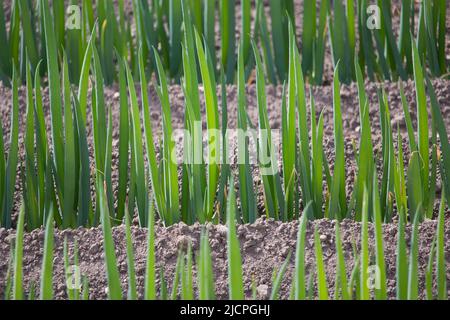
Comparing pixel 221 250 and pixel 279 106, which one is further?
pixel 279 106

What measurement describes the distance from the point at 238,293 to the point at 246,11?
5.24 ft

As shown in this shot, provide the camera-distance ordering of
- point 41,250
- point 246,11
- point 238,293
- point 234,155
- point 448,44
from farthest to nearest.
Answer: point 448,44 < point 246,11 < point 234,155 < point 41,250 < point 238,293

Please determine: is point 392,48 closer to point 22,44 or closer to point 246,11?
point 246,11

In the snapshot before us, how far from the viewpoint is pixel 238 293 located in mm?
1788

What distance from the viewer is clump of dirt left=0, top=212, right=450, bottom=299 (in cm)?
225

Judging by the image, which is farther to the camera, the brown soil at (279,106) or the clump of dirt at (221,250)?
the brown soil at (279,106)

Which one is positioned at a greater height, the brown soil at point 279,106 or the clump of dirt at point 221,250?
the brown soil at point 279,106

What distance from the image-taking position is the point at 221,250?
235cm

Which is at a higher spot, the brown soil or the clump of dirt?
the brown soil

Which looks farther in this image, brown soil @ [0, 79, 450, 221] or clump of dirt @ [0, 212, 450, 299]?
brown soil @ [0, 79, 450, 221]

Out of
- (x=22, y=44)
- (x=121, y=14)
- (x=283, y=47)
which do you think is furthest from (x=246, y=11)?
(x=22, y=44)

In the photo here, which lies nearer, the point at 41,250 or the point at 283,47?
the point at 41,250

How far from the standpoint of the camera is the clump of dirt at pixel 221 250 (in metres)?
2.25
